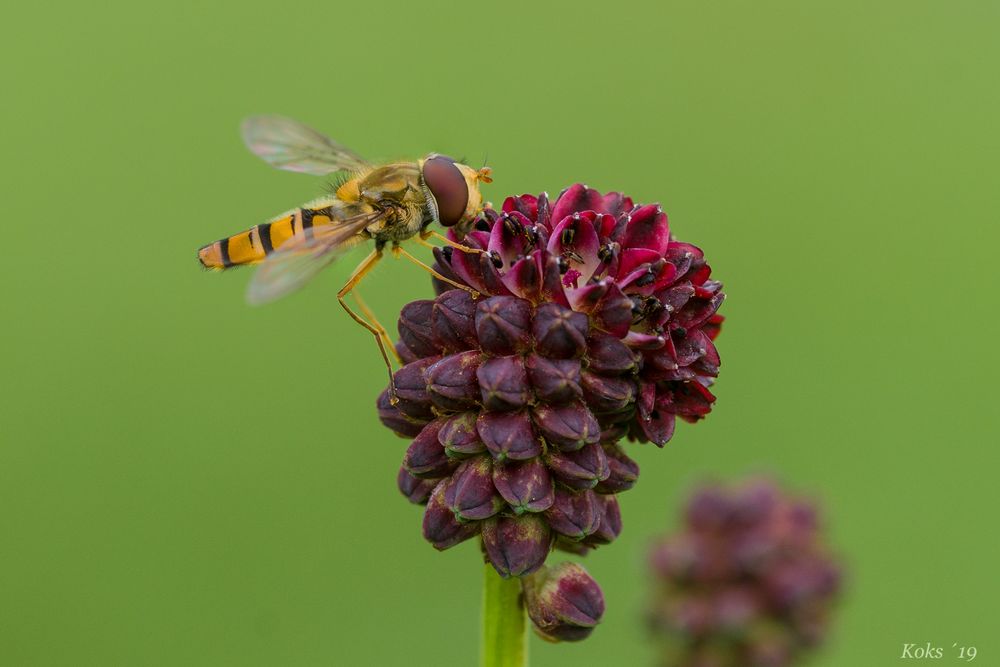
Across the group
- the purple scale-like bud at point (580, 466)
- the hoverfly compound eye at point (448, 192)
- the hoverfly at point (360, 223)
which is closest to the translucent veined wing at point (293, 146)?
the hoverfly at point (360, 223)

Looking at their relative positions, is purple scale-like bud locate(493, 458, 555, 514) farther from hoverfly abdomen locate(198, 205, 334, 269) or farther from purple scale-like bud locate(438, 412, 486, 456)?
hoverfly abdomen locate(198, 205, 334, 269)

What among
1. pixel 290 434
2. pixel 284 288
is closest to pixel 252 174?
pixel 290 434

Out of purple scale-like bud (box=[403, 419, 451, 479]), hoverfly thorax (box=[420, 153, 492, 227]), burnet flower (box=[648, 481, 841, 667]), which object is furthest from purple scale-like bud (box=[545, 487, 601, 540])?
burnet flower (box=[648, 481, 841, 667])

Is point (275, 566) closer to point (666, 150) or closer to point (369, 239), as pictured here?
point (369, 239)

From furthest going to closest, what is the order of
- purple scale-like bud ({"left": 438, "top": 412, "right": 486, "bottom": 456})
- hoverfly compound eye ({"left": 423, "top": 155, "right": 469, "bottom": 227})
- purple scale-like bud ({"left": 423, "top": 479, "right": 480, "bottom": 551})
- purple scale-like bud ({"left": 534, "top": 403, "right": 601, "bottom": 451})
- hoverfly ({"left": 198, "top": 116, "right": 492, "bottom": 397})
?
hoverfly compound eye ({"left": 423, "top": 155, "right": 469, "bottom": 227})
hoverfly ({"left": 198, "top": 116, "right": 492, "bottom": 397})
purple scale-like bud ({"left": 423, "top": 479, "right": 480, "bottom": 551})
purple scale-like bud ({"left": 438, "top": 412, "right": 486, "bottom": 456})
purple scale-like bud ({"left": 534, "top": 403, "right": 601, "bottom": 451})

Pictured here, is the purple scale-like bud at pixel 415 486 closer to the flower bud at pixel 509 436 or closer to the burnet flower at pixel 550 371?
the burnet flower at pixel 550 371

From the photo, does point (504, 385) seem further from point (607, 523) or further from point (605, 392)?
point (607, 523)

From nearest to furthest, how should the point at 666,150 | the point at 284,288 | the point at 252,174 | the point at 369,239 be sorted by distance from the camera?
the point at 284,288, the point at 369,239, the point at 252,174, the point at 666,150
